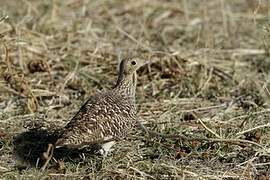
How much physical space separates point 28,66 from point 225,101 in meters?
2.17

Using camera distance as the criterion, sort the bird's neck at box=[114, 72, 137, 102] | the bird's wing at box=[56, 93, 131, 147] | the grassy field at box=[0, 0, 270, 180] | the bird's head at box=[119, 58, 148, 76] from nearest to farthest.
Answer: the bird's wing at box=[56, 93, 131, 147] → the grassy field at box=[0, 0, 270, 180] → the bird's neck at box=[114, 72, 137, 102] → the bird's head at box=[119, 58, 148, 76]

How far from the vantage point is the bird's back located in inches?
204

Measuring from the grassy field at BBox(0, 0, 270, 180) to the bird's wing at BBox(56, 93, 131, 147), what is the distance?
0.85ft

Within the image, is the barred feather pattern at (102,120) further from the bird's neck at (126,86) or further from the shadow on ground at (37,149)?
the shadow on ground at (37,149)

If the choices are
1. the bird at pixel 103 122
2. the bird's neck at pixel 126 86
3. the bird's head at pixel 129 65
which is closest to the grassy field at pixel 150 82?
the bird at pixel 103 122

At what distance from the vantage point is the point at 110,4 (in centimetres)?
1056

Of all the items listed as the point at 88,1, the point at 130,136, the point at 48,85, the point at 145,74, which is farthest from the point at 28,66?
the point at 88,1

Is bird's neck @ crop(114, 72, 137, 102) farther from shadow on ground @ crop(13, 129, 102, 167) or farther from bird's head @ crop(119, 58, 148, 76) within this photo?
shadow on ground @ crop(13, 129, 102, 167)

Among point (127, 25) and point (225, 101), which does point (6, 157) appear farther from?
point (127, 25)

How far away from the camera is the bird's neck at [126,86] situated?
6027mm

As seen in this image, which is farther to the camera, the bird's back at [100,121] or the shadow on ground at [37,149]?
the shadow on ground at [37,149]

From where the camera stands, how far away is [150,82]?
7629 millimetres

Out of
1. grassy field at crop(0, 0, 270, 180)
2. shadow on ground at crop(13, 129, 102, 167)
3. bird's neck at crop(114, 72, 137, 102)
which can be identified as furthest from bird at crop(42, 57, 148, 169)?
grassy field at crop(0, 0, 270, 180)

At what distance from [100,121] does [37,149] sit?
0.83 m
